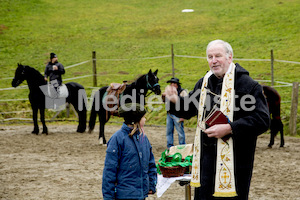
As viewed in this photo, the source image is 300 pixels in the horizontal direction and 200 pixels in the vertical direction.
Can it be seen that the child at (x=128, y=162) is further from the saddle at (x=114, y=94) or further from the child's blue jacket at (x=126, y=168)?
the saddle at (x=114, y=94)

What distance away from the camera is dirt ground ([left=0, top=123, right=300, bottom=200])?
241 inches

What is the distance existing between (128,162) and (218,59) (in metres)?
1.25

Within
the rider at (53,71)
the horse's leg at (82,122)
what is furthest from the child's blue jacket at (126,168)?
the rider at (53,71)

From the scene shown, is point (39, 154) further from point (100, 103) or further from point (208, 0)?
point (208, 0)

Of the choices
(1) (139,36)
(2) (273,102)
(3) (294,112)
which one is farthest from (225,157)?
(1) (139,36)

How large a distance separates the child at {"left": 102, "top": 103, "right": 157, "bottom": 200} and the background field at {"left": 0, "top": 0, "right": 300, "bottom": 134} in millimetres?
10311

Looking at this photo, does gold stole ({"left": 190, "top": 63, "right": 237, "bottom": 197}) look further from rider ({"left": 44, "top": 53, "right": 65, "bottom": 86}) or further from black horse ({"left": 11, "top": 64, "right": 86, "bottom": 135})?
rider ({"left": 44, "top": 53, "right": 65, "bottom": 86})

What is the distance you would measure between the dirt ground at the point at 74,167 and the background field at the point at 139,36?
13.9 feet

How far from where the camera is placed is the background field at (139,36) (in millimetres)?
20797

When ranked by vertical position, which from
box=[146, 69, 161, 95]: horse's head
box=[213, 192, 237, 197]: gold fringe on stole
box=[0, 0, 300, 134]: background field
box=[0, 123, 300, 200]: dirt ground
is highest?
box=[0, 0, 300, 134]: background field

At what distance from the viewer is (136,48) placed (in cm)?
2784

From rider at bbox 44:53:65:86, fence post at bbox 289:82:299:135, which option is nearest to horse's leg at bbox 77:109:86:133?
rider at bbox 44:53:65:86

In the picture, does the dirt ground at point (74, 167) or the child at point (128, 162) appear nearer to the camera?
the child at point (128, 162)

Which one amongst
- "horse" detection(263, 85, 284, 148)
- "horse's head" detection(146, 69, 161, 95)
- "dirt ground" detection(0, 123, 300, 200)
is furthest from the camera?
"horse" detection(263, 85, 284, 148)
